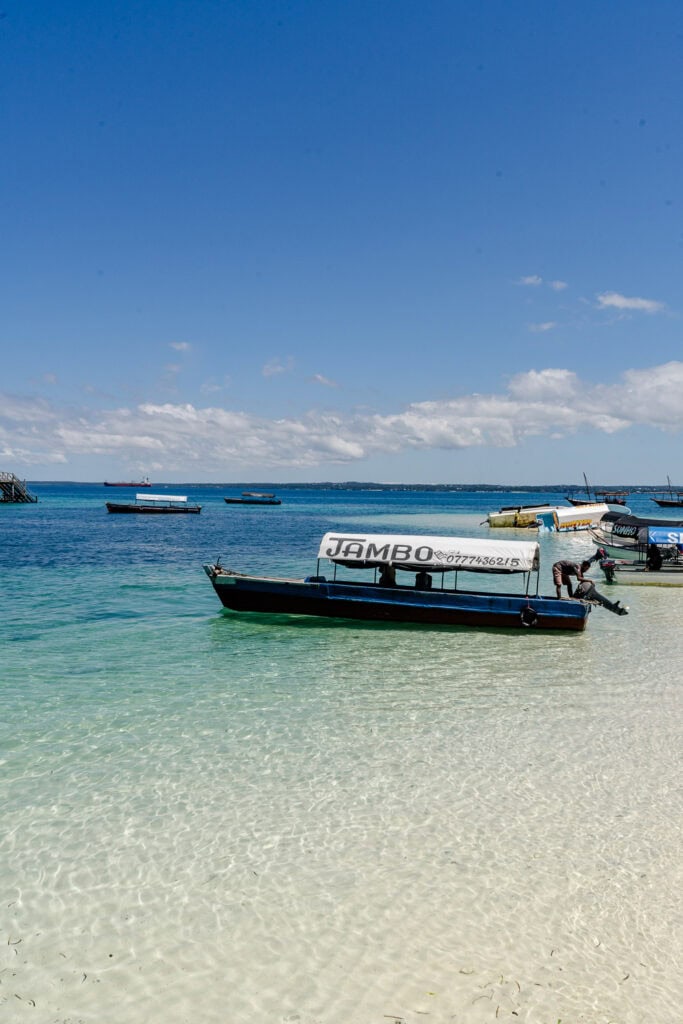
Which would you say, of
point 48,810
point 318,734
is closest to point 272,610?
point 318,734

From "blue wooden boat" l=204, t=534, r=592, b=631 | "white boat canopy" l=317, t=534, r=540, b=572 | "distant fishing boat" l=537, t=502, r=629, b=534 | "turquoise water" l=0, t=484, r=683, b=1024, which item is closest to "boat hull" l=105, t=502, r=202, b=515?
"distant fishing boat" l=537, t=502, r=629, b=534

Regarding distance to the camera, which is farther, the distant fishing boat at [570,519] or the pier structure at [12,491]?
the pier structure at [12,491]

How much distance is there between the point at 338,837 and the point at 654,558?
28.9 m

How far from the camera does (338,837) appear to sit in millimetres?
9102

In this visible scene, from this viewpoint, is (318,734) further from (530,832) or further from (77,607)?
(77,607)

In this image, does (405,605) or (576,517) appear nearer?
(405,605)

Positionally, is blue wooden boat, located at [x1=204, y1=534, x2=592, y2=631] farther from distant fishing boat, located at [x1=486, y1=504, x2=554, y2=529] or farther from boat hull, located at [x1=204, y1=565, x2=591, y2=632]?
distant fishing boat, located at [x1=486, y1=504, x2=554, y2=529]

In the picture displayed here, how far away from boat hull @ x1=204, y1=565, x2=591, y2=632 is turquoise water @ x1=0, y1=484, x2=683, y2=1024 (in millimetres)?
3024

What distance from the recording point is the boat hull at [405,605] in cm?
2180

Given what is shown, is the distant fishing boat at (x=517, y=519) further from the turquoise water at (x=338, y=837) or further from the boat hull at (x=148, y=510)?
the boat hull at (x=148, y=510)

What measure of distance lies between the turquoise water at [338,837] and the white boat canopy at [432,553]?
3823 mm

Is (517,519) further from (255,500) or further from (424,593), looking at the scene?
(255,500)

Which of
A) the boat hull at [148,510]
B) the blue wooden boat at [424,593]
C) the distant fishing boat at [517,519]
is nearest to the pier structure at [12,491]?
→ the boat hull at [148,510]

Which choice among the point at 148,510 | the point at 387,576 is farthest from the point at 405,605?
the point at 148,510
